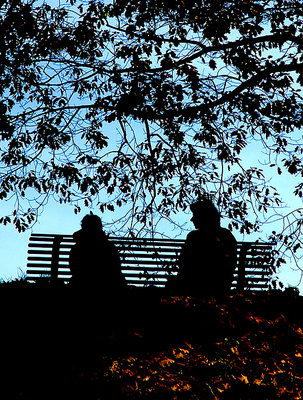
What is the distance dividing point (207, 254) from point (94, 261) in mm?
1389

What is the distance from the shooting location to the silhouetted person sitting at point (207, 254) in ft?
16.1

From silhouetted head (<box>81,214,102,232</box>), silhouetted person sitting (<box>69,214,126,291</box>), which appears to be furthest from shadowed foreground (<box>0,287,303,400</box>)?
silhouetted head (<box>81,214,102,232</box>)

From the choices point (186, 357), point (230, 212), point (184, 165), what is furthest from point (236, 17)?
point (186, 357)

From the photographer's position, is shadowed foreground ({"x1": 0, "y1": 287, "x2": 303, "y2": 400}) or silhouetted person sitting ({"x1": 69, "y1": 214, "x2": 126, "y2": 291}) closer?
shadowed foreground ({"x1": 0, "y1": 287, "x2": 303, "y2": 400})

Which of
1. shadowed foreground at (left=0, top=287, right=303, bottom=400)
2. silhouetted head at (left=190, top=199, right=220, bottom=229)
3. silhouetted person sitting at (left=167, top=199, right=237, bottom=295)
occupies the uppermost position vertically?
silhouetted head at (left=190, top=199, right=220, bottom=229)

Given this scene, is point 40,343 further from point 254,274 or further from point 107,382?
point 254,274

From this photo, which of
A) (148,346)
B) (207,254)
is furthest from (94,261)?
(207,254)

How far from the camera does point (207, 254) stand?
4.91 meters

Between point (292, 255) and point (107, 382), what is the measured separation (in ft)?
15.0

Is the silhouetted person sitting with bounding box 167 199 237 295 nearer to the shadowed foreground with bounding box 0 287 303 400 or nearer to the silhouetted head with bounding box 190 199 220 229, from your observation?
the silhouetted head with bounding box 190 199 220 229

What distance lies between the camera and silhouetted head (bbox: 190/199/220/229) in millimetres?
4973

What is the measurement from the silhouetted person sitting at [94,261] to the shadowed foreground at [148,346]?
18 centimetres

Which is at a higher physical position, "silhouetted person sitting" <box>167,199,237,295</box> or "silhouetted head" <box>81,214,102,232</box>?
"silhouetted head" <box>81,214,102,232</box>

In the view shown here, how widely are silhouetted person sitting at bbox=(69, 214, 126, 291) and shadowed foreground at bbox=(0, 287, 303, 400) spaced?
0.18 metres
